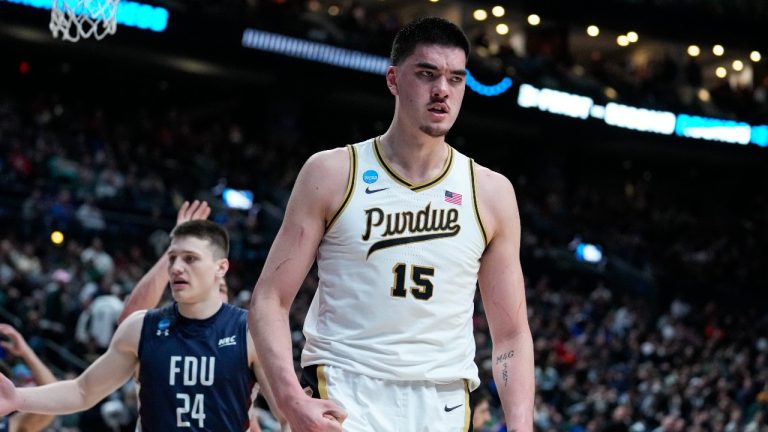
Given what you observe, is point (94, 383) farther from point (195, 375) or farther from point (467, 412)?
point (467, 412)

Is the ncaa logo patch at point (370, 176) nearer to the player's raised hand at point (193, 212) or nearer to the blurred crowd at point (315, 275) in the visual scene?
the player's raised hand at point (193, 212)

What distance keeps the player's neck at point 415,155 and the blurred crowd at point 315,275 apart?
736 centimetres

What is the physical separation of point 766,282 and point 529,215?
710cm

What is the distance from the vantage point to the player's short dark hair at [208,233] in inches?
249

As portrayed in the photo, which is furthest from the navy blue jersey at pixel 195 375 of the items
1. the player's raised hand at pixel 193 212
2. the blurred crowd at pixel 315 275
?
the blurred crowd at pixel 315 275

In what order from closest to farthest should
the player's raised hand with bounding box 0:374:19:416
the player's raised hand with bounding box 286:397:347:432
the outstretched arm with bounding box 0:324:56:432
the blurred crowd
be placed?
the player's raised hand with bounding box 286:397:347:432, the player's raised hand with bounding box 0:374:19:416, the outstretched arm with bounding box 0:324:56:432, the blurred crowd

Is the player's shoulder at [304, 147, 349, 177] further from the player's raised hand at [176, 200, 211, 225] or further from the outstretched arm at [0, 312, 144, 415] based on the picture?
the player's raised hand at [176, 200, 211, 225]

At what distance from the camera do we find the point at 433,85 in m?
4.14

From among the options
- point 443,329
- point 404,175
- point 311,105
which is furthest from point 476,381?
point 311,105

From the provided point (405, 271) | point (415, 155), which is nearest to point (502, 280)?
point (405, 271)

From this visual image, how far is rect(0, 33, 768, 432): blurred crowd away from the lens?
17.2 metres

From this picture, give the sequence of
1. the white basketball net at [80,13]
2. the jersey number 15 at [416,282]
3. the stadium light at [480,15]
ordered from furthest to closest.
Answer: the stadium light at [480,15] < the white basketball net at [80,13] < the jersey number 15 at [416,282]

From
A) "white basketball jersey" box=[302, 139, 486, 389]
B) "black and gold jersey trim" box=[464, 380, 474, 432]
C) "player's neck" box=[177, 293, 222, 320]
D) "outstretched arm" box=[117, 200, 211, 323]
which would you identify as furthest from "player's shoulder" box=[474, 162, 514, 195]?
"outstretched arm" box=[117, 200, 211, 323]

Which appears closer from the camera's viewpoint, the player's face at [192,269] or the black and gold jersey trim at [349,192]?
the black and gold jersey trim at [349,192]
